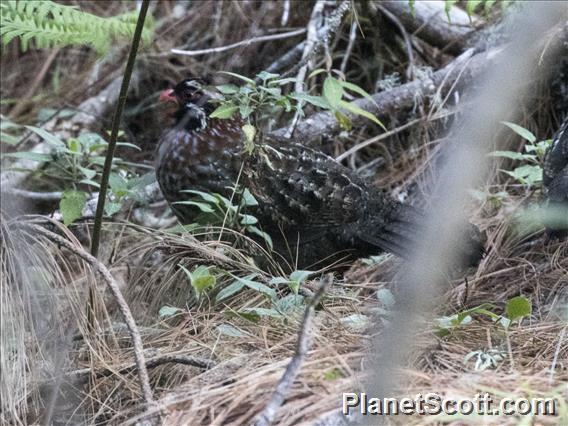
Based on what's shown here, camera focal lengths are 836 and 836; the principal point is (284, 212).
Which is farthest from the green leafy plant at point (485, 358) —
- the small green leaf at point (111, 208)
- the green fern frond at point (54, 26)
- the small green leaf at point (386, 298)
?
the green fern frond at point (54, 26)

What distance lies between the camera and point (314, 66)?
5531 millimetres

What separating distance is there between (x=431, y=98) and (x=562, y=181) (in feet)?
5.29

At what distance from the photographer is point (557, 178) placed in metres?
3.90

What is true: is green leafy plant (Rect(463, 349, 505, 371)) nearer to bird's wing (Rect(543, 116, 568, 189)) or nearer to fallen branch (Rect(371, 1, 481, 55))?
bird's wing (Rect(543, 116, 568, 189))

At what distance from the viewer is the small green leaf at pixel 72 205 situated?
3664mm

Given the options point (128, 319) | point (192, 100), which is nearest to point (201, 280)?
point (128, 319)

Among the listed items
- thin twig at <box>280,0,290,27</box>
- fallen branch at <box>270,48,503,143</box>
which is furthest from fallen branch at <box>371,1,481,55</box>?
thin twig at <box>280,0,290,27</box>

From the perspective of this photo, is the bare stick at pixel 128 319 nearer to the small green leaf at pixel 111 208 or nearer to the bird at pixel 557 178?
the small green leaf at pixel 111 208

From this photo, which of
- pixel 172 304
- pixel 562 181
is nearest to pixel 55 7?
pixel 172 304

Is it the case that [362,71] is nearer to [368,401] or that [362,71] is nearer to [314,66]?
[314,66]

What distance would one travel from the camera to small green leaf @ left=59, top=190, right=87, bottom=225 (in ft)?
12.0

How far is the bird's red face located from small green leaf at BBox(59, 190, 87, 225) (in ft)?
3.12

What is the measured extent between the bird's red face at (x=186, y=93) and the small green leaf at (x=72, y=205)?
3.12 ft

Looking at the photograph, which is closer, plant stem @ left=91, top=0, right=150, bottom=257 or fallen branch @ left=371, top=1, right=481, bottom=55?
plant stem @ left=91, top=0, right=150, bottom=257
